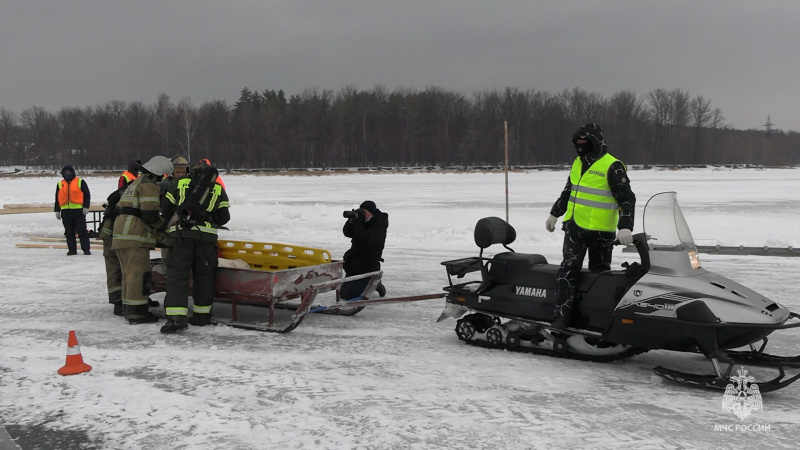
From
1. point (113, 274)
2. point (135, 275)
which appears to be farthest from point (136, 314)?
point (113, 274)

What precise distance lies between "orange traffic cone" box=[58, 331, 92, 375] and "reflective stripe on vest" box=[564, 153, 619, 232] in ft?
12.7

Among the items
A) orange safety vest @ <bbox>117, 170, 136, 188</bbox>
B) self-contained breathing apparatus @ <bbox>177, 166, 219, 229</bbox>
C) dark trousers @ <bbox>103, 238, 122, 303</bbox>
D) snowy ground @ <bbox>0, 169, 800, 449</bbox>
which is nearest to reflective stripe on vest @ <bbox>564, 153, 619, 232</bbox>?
snowy ground @ <bbox>0, 169, 800, 449</bbox>

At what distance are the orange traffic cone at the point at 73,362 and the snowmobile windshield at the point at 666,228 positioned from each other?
166 inches

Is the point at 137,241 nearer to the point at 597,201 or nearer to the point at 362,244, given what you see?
the point at 362,244

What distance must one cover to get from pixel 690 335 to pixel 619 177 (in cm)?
123

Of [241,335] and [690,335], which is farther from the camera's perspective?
[241,335]

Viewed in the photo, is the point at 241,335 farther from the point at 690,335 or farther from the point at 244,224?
the point at 244,224

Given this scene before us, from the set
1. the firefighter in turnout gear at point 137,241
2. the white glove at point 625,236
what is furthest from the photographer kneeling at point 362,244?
the white glove at point 625,236

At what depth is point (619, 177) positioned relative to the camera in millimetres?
4906

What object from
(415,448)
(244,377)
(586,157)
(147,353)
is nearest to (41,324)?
(147,353)

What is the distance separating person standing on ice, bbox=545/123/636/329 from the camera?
501cm

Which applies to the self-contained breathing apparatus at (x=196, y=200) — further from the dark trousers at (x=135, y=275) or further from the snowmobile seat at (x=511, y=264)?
the snowmobile seat at (x=511, y=264)

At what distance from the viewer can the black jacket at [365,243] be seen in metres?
7.42

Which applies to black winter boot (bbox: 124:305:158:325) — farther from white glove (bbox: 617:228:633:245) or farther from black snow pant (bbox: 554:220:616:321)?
white glove (bbox: 617:228:633:245)
